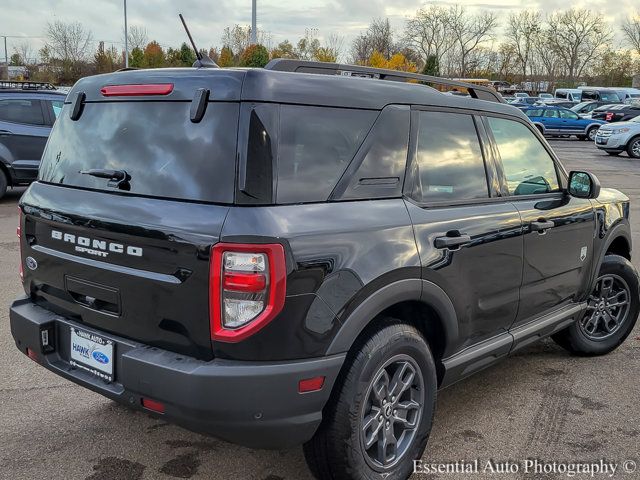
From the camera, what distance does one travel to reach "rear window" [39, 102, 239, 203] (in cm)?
246

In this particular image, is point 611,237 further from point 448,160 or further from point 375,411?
point 375,411

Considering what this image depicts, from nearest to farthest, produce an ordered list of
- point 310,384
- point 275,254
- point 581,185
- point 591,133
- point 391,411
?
point 275,254
point 310,384
point 391,411
point 581,185
point 591,133

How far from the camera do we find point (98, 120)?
2.97 m

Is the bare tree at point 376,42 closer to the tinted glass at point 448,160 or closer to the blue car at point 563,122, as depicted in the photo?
the blue car at point 563,122

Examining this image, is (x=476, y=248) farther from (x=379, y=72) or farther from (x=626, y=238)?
(x=626, y=238)

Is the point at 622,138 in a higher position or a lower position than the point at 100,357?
higher

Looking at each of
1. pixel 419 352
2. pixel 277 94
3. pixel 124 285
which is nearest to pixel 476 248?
pixel 419 352

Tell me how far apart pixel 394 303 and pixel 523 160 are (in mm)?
1642

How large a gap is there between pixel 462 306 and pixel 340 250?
94 centimetres

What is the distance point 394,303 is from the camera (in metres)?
2.74

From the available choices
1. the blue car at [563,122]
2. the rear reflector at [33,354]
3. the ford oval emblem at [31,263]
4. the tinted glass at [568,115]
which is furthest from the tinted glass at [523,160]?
the tinted glass at [568,115]


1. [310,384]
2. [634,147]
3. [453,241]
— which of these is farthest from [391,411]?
[634,147]

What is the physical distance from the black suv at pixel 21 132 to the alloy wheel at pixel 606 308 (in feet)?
30.3

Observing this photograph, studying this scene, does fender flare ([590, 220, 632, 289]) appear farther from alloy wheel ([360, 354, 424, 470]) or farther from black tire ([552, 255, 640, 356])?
alloy wheel ([360, 354, 424, 470])
